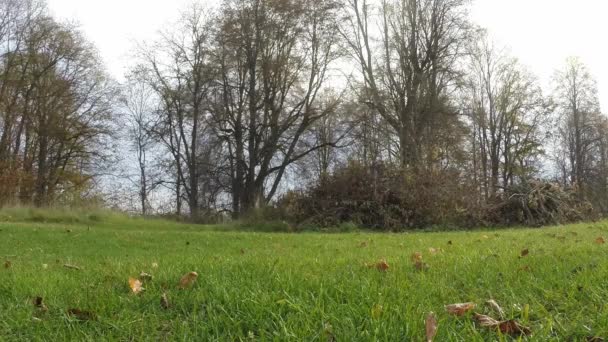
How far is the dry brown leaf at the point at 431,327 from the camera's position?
A: 2.20 m

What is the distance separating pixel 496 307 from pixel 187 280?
2.15 m

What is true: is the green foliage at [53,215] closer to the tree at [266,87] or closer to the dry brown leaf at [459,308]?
the tree at [266,87]

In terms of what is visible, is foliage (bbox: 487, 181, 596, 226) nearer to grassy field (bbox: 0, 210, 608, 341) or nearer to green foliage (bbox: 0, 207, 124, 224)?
grassy field (bbox: 0, 210, 608, 341)

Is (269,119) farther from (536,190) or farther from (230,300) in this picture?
(230,300)

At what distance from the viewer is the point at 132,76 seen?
3753cm

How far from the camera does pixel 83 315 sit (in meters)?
2.84

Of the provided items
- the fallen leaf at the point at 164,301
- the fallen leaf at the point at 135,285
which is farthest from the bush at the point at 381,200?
the fallen leaf at the point at 164,301

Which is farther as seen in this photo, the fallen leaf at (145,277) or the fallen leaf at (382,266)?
the fallen leaf at (382,266)

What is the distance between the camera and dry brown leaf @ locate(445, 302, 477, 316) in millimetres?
2598

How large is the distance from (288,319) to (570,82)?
46168 millimetres

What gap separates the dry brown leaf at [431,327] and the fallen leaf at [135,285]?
2.07 m

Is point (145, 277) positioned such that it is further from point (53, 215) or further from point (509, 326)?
point (53, 215)

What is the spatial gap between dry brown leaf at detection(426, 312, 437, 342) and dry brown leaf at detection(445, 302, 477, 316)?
279mm

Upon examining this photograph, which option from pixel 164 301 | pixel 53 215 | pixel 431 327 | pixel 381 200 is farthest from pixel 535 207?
pixel 53 215
